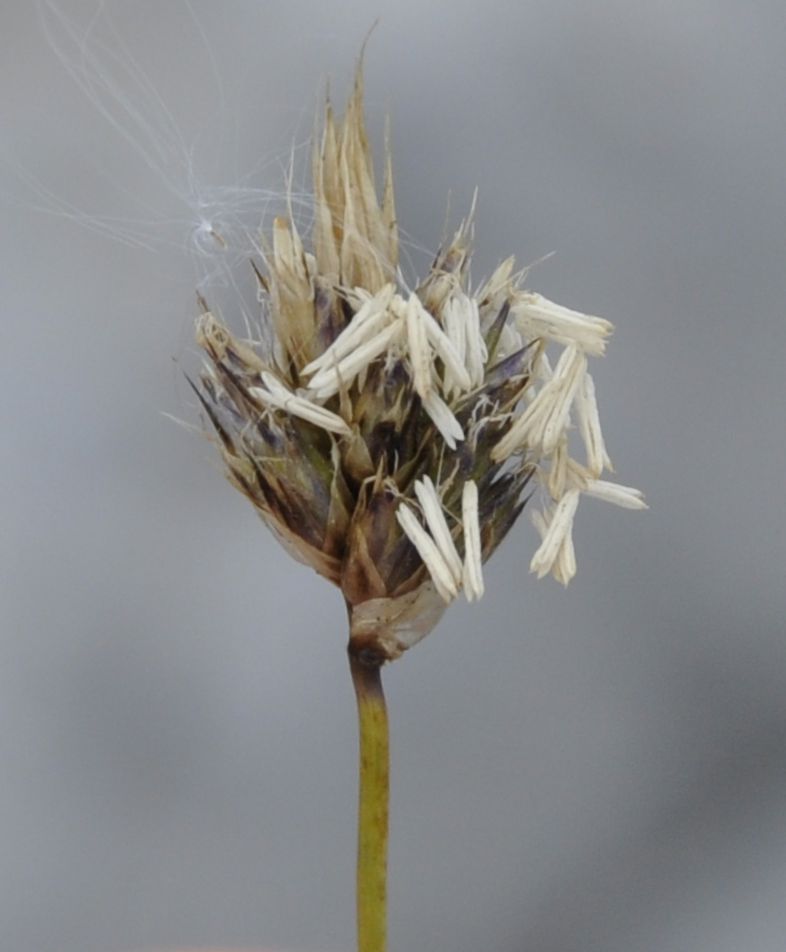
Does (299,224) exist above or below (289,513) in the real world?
above

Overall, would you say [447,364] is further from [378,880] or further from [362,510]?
[378,880]

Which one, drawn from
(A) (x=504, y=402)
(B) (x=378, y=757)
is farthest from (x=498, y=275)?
(B) (x=378, y=757)

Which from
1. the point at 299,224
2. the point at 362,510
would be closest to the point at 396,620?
the point at 362,510

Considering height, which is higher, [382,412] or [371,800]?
[382,412]

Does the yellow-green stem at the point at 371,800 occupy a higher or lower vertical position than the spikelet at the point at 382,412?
lower

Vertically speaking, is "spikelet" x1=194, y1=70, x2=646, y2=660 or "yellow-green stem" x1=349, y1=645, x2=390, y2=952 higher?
"spikelet" x1=194, y1=70, x2=646, y2=660

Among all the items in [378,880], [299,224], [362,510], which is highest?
[299,224]
